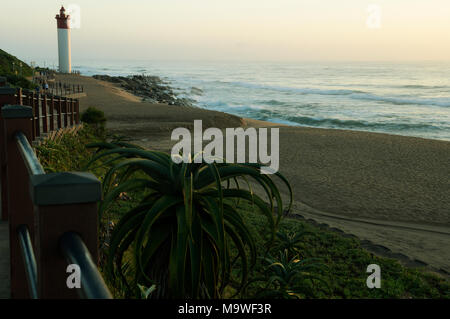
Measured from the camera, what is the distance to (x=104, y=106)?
2938 centimetres

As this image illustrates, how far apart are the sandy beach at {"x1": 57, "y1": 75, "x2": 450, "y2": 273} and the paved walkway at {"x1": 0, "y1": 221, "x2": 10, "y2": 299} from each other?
16.9ft

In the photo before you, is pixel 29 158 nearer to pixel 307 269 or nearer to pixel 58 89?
pixel 307 269

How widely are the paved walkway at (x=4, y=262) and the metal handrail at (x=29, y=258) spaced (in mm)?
714

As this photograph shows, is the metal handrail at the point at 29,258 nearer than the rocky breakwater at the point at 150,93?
Yes

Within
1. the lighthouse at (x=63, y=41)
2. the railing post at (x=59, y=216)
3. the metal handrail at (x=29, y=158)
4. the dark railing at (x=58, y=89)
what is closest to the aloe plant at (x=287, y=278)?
the metal handrail at (x=29, y=158)

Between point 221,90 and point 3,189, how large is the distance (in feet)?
205

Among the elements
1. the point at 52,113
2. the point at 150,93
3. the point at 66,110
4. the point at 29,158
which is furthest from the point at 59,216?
the point at 150,93

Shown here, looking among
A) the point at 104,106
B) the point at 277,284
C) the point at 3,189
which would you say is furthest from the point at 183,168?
the point at 104,106

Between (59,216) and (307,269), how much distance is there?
4.83 meters

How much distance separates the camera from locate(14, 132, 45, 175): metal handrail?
1736 mm

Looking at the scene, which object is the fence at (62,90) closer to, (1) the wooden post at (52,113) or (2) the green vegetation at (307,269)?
(1) the wooden post at (52,113)

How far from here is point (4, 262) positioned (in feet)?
11.6

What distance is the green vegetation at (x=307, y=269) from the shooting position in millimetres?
4848
